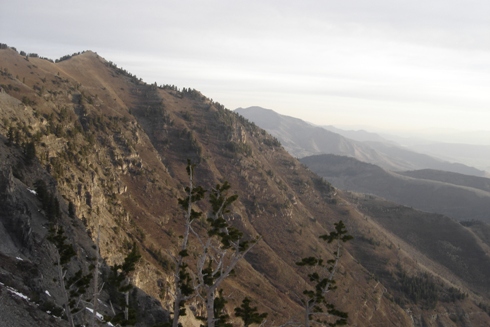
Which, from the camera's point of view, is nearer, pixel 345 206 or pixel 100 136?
pixel 100 136

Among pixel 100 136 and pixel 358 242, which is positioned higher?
pixel 100 136

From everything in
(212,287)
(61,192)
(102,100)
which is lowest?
(61,192)

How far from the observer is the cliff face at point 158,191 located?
49.9 meters

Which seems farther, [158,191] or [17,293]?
[158,191]

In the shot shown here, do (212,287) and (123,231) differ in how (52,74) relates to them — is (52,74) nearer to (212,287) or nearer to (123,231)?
(123,231)

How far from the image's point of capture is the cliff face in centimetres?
4986

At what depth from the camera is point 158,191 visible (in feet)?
305

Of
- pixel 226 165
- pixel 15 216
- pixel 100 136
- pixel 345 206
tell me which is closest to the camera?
→ pixel 15 216

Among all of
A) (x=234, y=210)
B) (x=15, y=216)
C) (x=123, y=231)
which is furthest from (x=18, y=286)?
(x=234, y=210)

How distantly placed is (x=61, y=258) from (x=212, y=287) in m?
13.4

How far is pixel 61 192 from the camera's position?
54.3m

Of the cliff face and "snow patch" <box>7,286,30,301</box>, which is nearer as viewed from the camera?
"snow patch" <box>7,286,30,301</box>

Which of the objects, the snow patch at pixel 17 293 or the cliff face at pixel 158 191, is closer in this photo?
the snow patch at pixel 17 293

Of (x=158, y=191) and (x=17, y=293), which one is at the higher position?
(x=158, y=191)
